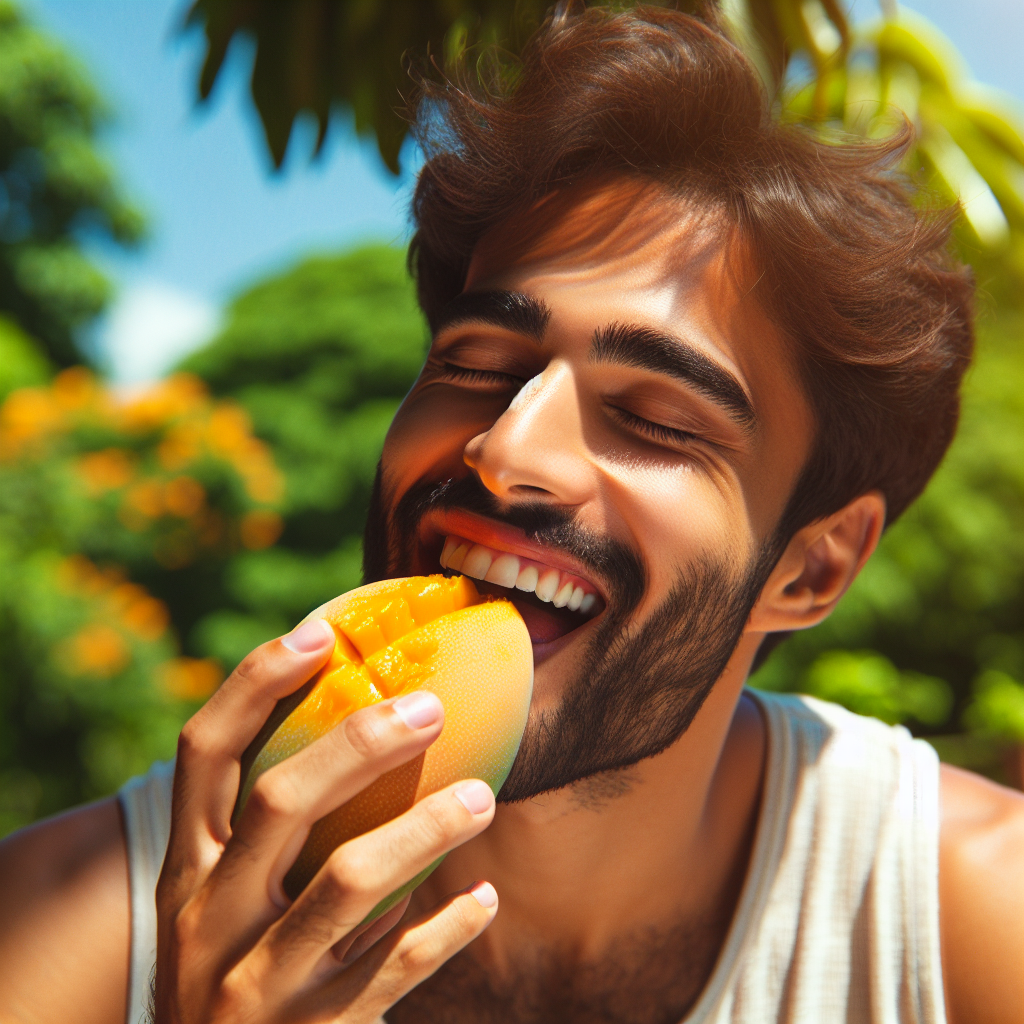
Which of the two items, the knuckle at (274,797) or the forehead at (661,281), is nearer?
the knuckle at (274,797)

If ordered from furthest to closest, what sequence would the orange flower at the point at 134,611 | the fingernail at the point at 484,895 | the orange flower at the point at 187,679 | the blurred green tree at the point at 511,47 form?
the orange flower at the point at 187,679
the orange flower at the point at 134,611
the blurred green tree at the point at 511,47
the fingernail at the point at 484,895

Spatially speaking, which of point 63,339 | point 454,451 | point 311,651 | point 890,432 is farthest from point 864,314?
point 63,339

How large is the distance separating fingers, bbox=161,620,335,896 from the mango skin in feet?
0.11

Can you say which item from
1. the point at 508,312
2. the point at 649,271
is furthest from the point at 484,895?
the point at 649,271

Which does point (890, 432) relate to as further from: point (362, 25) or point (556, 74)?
point (362, 25)

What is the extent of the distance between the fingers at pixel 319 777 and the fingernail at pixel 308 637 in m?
0.13

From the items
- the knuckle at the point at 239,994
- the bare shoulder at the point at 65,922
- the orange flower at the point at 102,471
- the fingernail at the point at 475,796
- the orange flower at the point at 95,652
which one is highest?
the fingernail at the point at 475,796

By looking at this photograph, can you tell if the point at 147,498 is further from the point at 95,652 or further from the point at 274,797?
the point at 274,797

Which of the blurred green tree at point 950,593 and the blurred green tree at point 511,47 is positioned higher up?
the blurred green tree at point 511,47

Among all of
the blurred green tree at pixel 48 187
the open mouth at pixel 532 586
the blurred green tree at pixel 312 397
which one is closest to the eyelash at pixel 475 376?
the open mouth at pixel 532 586

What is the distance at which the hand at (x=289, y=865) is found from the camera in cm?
123

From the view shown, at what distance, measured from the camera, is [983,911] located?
2.15 meters

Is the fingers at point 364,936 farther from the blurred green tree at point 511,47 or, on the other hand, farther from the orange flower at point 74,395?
the orange flower at point 74,395

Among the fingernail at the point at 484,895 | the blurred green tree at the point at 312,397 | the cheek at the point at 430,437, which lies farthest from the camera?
the blurred green tree at the point at 312,397
